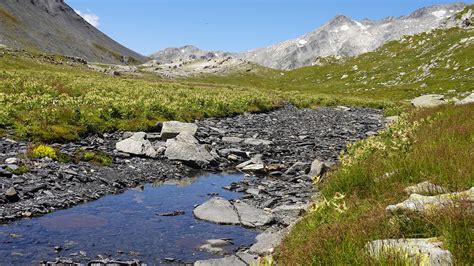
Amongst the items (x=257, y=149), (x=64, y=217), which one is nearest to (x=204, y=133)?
(x=257, y=149)

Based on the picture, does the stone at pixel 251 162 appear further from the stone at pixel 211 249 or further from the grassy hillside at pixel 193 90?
the stone at pixel 211 249

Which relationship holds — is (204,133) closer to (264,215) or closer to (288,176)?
(288,176)

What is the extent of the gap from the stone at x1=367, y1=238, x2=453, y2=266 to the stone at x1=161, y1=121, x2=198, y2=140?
19467mm

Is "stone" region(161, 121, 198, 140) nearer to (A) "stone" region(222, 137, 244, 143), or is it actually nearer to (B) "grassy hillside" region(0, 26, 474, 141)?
(A) "stone" region(222, 137, 244, 143)

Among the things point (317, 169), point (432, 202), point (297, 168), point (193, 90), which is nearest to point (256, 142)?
point (297, 168)

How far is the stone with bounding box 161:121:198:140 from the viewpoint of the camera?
81.5ft

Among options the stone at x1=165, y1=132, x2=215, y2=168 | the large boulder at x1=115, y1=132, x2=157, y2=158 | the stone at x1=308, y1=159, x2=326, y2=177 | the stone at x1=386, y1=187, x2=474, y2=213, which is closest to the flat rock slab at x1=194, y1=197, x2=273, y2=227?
the stone at x1=308, y1=159, x2=326, y2=177

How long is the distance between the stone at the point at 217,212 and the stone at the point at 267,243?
6.20 ft

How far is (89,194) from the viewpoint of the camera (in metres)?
15.2

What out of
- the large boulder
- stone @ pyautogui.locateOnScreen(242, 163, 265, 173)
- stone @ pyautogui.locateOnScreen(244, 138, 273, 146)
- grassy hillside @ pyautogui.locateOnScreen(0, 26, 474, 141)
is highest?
grassy hillside @ pyautogui.locateOnScreen(0, 26, 474, 141)

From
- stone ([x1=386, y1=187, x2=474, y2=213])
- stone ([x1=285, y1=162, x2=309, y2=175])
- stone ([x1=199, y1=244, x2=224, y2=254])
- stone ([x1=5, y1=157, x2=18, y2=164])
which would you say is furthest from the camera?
stone ([x1=285, y1=162, x2=309, y2=175])

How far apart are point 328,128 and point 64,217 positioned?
2808 centimetres

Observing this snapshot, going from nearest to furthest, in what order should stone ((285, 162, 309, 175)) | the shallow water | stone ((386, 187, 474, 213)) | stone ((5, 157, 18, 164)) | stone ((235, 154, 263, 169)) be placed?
stone ((386, 187, 474, 213)) < the shallow water < stone ((5, 157, 18, 164)) < stone ((285, 162, 309, 175)) < stone ((235, 154, 263, 169))

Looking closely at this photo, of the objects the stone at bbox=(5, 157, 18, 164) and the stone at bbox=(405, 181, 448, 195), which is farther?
the stone at bbox=(5, 157, 18, 164)
